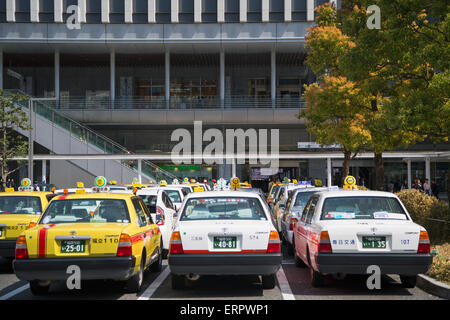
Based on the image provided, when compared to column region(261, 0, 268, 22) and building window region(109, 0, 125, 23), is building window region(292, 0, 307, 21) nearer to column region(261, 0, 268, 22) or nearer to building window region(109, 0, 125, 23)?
column region(261, 0, 268, 22)

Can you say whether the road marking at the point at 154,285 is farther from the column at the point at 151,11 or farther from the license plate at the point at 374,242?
the column at the point at 151,11

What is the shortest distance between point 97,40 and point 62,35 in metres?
2.76

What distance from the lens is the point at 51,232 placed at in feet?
22.6

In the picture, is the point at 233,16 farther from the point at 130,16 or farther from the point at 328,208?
the point at 328,208

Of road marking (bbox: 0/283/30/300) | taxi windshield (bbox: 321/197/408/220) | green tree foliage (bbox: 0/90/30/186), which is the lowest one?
road marking (bbox: 0/283/30/300)

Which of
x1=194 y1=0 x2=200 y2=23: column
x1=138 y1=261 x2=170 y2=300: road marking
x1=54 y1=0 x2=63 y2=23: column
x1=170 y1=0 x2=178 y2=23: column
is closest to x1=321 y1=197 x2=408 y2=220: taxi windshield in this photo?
x1=138 y1=261 x2=170 y2=300: road marking

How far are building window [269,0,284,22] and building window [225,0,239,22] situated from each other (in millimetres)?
2728

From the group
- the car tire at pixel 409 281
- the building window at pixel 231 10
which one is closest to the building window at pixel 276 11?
the building window at pixel 231 10

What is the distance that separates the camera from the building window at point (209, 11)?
39.9 metres

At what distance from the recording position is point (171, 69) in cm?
4588

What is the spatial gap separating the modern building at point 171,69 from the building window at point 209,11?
0.26 ft

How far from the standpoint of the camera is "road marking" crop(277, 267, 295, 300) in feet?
23.9

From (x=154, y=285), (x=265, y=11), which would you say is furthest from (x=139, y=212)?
(x=265, y=11)

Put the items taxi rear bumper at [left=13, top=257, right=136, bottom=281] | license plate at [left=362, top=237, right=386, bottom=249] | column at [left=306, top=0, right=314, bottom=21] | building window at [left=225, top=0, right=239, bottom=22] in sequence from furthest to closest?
building window at [left=225, top=0, right=239, bottom=22], column at [left=306, top=0, right=314, bottom=21], license plate at [left=362, top=237, right=386, bottom=249], taxi rear bumper at [left=13, top=257, right=136, bottom=281]
